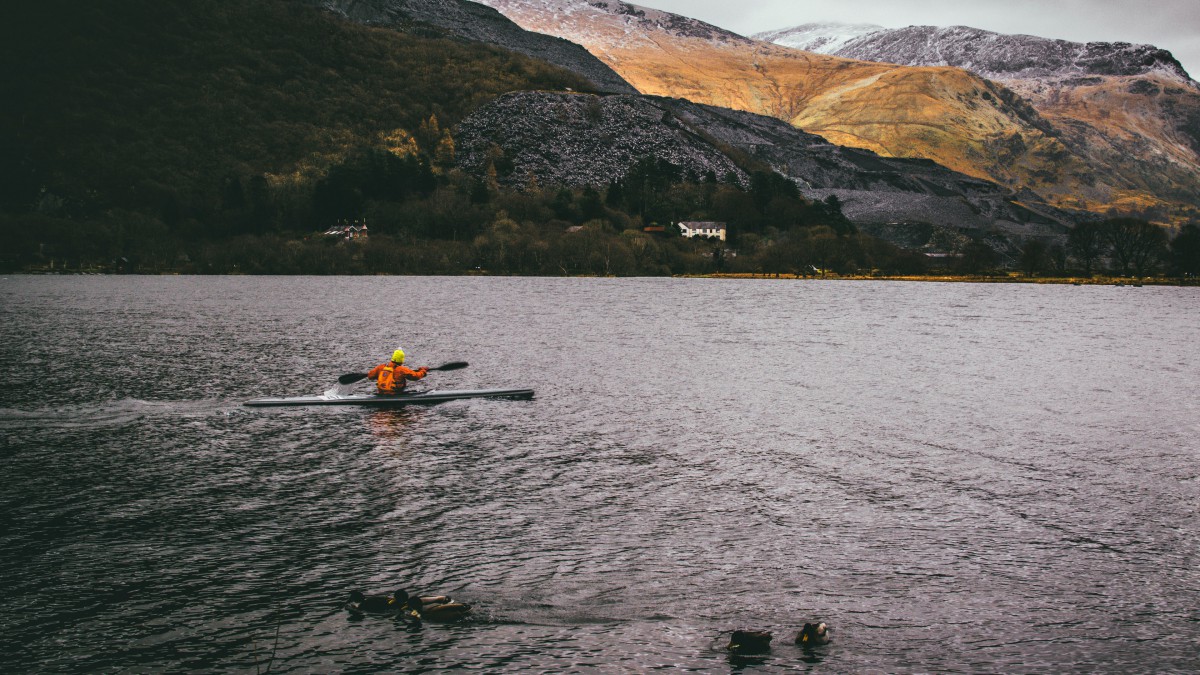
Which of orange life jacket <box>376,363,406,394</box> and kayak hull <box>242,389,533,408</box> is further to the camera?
orange life jacket <box>376,363,406,394</box>

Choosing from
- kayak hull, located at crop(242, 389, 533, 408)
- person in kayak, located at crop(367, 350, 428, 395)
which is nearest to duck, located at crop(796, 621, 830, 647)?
person in kayak, located at crop(367, 350, 428, 395)

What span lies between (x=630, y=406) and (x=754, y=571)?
28.0 meters

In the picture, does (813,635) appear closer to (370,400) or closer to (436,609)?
(436,609)

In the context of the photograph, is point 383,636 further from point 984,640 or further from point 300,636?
point 984,640

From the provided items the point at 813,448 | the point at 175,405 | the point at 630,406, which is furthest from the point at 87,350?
the point at 813,448

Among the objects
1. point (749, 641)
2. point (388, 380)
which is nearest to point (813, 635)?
point (749, 641)

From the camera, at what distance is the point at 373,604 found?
20.5 meters

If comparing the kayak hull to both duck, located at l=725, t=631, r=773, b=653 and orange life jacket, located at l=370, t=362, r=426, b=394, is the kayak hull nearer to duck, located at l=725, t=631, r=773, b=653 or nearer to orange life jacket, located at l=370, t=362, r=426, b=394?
orange life jacket, located at l=370, t=362, r=426, b=394

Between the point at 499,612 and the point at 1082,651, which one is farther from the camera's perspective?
the point at 499,612

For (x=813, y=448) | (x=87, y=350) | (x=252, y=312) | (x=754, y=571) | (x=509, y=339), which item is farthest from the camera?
(x=252, y=312)

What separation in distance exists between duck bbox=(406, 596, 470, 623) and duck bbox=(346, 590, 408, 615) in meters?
0.41

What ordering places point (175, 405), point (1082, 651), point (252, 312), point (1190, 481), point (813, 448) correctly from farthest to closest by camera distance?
point (252, 312) < point (175, 405) < point (813, 448) < point (1190, 481) < point (1082, 651)

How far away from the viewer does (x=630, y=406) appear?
51.6 metres

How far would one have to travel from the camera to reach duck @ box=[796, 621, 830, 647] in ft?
62.8
